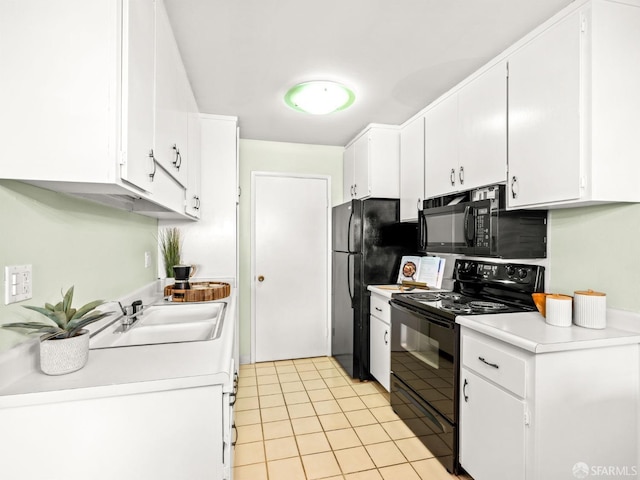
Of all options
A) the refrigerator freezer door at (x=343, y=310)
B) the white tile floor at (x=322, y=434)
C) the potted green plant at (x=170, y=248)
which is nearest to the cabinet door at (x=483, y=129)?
the refrigerator freezer door at (x=343, y=310)

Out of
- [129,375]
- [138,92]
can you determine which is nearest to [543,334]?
[129,375]

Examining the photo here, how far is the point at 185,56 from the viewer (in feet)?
6.45

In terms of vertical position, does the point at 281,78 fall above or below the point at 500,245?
above

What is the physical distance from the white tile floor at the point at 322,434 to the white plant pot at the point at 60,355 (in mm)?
1238

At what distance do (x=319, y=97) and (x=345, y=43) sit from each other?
0.57 m

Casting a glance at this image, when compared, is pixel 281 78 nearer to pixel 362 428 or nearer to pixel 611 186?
pixel 611 186

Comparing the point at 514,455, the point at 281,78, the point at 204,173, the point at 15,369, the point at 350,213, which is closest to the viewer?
the point at 15,369

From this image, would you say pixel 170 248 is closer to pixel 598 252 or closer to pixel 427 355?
pixel 427 355

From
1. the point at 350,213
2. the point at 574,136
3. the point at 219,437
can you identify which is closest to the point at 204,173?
the point at 350,213

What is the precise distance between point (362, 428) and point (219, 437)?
4.98 ft

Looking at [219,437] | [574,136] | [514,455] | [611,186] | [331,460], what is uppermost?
[574,136]

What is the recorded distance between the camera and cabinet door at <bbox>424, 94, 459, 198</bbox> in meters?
2.30

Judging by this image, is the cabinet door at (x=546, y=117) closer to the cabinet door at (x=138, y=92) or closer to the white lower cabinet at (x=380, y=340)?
the white lower cabinet at (x=380, y=340)

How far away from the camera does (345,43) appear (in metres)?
1.84
